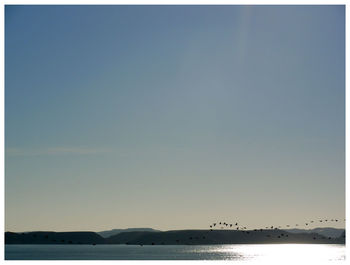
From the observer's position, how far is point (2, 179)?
3888 centimetres
